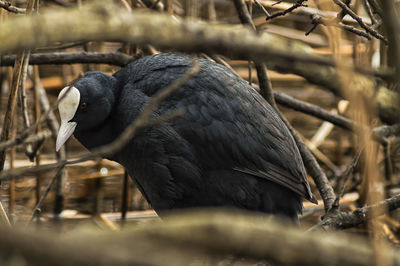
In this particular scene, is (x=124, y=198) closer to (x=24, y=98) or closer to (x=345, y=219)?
(x=24, y=98)

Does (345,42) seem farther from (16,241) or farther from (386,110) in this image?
(16,241)

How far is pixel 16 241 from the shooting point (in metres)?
1.04

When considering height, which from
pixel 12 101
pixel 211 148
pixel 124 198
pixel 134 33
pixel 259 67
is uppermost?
pixel 134 33

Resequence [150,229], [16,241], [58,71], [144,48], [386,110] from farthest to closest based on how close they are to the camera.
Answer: [58,71] < [144,48] < [386,110] < [150,229] < [16,241]

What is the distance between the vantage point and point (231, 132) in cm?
316

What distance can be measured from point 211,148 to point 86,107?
2.34 ft

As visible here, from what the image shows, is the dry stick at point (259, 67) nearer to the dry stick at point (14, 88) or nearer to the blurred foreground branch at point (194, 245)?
the dry stick at point (14, 88)

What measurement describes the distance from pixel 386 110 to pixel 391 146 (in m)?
1.51

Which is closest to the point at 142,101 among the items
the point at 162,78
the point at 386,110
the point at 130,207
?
the point at 162,78

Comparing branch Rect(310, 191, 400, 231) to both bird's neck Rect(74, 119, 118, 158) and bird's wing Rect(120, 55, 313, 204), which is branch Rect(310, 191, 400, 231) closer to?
bird's wing Rect(120, 55, 313, 204)

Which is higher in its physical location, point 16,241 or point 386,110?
point 16,241

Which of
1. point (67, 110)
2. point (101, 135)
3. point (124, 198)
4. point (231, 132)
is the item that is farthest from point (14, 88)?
point (124, 198)

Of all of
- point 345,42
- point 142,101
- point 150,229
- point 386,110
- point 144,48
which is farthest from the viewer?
point 345,42

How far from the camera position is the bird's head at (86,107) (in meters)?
3.26
